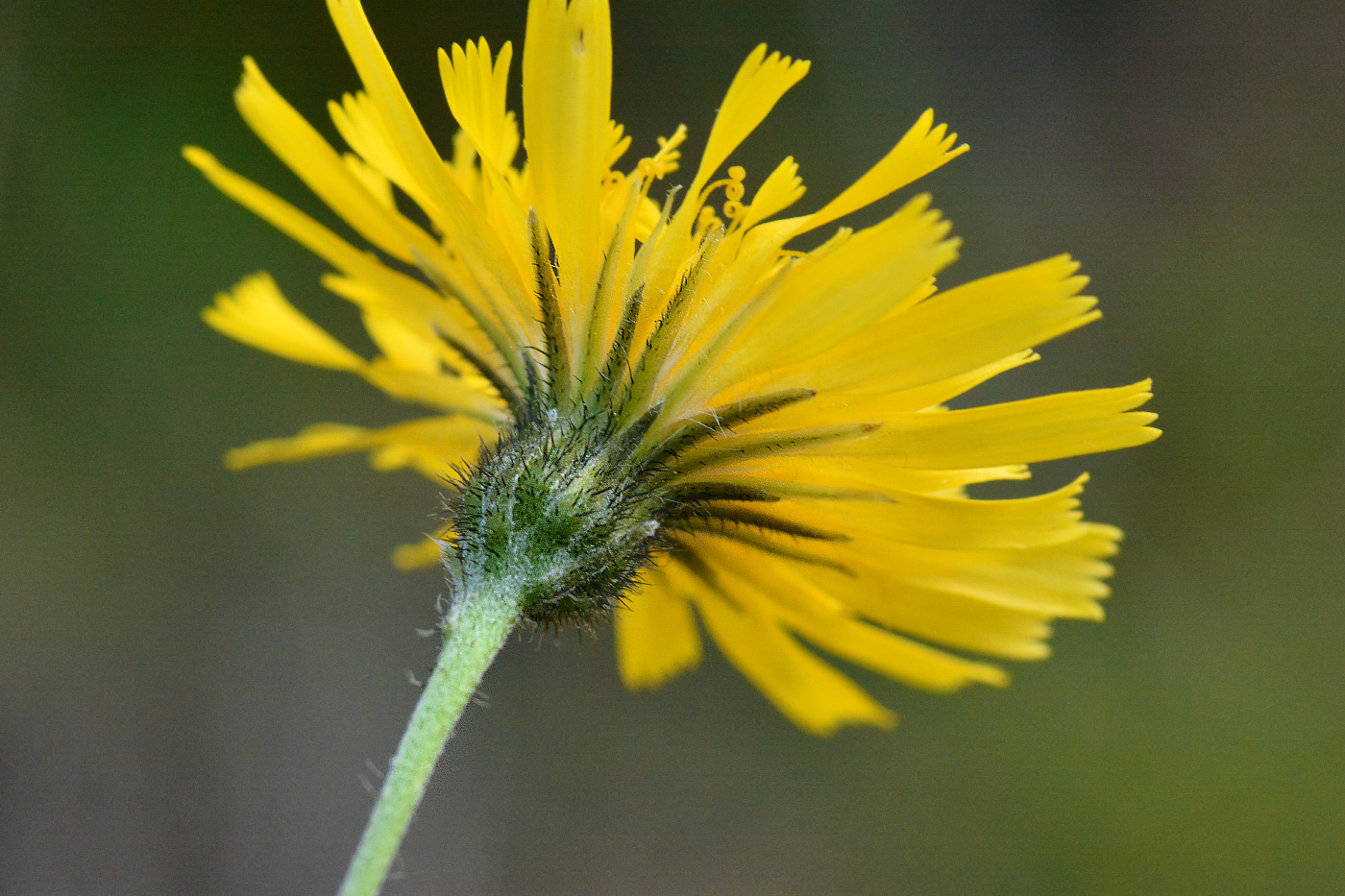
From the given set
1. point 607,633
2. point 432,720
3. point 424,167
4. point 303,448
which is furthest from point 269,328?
point 607,633

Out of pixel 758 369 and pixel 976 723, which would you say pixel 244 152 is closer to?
pixel 758 369

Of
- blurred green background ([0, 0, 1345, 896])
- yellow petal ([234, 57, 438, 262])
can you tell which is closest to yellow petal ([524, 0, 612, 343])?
yellow petal ([234, 57, 438, 262])

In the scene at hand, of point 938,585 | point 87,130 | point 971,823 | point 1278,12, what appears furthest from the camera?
point 1278,12

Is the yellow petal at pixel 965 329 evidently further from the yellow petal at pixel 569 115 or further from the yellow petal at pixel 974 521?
the yellow petal at pixel 569 115

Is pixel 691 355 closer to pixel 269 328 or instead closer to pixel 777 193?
pixel 777 193

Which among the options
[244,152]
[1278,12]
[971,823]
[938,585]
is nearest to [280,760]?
[244,152]

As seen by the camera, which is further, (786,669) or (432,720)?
(786,669)
